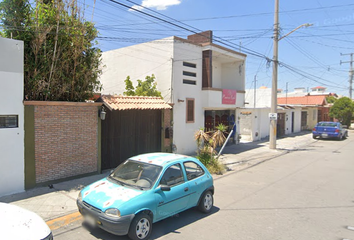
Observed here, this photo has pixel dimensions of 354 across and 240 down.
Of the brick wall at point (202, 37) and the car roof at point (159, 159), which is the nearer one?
the car roof at point (159, 159)

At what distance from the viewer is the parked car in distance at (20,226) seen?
3.46m

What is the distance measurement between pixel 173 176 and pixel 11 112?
16.3 feet

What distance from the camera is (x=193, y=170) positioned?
6023 mm

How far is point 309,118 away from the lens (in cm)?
3212

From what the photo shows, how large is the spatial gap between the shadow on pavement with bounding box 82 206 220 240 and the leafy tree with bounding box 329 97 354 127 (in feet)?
101

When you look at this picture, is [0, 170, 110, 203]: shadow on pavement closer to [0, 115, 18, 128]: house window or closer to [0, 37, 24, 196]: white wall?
[0, 37, 24, 196]: white wall

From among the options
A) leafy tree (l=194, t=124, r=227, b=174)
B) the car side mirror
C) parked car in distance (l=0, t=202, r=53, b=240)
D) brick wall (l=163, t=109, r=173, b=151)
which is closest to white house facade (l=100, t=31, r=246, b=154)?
brick wall (l=163, t=109, r=173, b=151)

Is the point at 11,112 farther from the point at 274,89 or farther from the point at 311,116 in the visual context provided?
the point at 311,116

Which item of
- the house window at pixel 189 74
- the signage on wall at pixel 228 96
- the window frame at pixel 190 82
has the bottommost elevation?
the signage on wall at pixel 228 96

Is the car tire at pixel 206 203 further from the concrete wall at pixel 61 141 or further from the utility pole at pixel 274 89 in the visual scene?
the utility pole at pixel 274 89

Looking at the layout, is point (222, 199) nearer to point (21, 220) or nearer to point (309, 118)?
point (21, 220)

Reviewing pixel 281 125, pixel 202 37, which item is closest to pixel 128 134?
pixel 202 37

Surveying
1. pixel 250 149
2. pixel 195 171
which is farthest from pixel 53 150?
pixel 250 149

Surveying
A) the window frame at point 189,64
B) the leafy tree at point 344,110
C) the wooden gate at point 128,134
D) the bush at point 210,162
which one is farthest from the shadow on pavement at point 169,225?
the leafy tree at point 344,110
